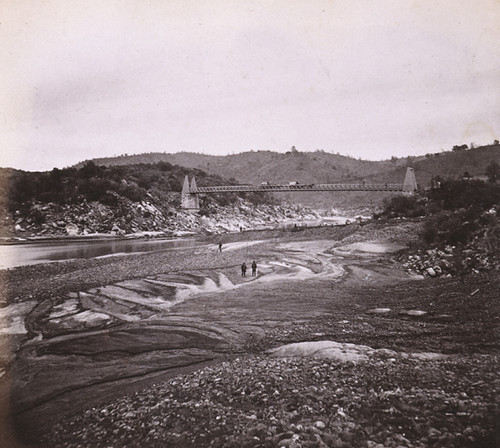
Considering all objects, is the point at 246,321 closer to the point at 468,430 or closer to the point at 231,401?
the point at 231,401

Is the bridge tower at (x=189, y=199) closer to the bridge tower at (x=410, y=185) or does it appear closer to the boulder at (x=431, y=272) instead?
the bridge tower at (x=410, y=185)

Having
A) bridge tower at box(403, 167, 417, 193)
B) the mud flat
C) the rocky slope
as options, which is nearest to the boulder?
the mud flat

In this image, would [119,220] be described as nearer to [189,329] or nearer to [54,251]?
[54,251]

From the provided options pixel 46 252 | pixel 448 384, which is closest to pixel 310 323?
pixel 448 384

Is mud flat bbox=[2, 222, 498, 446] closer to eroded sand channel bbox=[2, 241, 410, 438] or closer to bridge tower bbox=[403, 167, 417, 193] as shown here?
eroded sand channel bbox=[2, 241, 410, 438]

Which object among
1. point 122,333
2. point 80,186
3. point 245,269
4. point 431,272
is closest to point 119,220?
point 80,186

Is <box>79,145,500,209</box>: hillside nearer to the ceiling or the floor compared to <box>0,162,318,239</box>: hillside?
nearer to the ceiling

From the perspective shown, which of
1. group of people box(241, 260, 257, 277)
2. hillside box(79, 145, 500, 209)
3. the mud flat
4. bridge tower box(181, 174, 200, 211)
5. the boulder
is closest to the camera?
the mud flat
